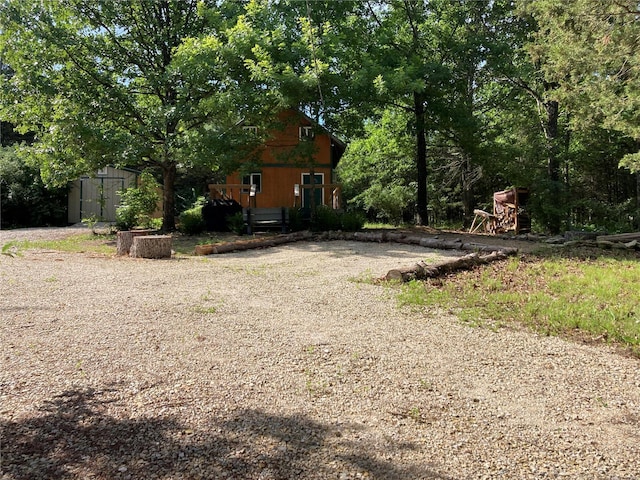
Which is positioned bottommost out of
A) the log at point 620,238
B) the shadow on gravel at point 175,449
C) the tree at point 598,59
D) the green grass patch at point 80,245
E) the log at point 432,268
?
the shadow on gravel at point 175,449

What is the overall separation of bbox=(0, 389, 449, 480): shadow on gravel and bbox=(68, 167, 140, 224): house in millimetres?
21842

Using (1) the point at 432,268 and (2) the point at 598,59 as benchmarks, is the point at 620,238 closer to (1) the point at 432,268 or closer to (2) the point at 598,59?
(2) the point at 598,59

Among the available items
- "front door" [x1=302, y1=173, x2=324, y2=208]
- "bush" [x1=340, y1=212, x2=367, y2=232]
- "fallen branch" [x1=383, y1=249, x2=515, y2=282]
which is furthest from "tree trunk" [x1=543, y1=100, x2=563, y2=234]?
"front door" [x1=302, y1=173, x2=324, y2=208]

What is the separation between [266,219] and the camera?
14.6 meters

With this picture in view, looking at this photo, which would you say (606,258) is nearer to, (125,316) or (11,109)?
(125,316)

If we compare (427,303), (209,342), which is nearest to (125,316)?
(209,342)

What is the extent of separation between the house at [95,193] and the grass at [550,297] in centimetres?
1981

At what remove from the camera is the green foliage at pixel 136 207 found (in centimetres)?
1560

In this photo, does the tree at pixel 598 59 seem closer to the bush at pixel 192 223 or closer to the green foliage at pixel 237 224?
the green foliage at pixel 237 224

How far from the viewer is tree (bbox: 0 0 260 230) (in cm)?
1291

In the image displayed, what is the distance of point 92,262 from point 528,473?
8.45 m

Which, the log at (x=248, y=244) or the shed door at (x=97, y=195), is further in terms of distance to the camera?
the shed door at (x=97, y=195)

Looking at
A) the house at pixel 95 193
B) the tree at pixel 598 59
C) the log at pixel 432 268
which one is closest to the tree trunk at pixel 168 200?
the house at pixel 95 193

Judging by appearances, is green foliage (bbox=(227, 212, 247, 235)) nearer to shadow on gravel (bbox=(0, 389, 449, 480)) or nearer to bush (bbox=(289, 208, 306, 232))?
bush (bbox=(289, 208, 306, 232))
